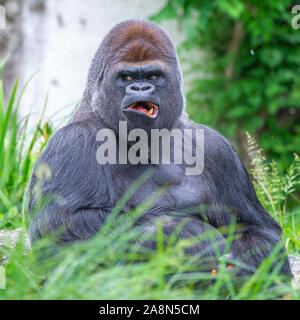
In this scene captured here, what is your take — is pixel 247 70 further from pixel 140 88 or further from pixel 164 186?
pixel 140 88

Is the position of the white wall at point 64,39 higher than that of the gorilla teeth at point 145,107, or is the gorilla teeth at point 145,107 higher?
the white wall at point 64,39

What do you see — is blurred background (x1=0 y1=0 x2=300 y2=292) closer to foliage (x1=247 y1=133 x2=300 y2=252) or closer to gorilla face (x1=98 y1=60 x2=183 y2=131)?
foliage (x1=247 y1=133 x2=300 y2=252)

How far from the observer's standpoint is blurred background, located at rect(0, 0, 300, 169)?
7.12 metres

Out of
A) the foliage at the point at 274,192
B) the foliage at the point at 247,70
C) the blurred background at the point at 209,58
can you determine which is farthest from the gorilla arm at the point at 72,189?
the foliage at the point at 247,70

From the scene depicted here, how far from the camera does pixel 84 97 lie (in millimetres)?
3219

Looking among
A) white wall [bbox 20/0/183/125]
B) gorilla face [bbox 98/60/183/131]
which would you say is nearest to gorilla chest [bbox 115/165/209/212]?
gorilla face [bbox 98/60/183/131]

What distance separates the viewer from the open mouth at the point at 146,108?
112 inches

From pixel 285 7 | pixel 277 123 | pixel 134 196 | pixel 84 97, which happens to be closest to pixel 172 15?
pixel 285 7

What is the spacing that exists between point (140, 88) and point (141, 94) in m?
0.04

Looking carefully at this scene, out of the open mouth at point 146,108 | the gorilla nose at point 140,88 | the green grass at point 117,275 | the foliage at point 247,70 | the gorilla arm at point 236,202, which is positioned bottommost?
the green grass at point 117,275

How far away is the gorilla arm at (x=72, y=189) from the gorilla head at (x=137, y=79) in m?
0.20

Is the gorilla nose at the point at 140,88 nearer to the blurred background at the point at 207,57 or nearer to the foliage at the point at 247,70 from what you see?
the foliage at the point at 247,70

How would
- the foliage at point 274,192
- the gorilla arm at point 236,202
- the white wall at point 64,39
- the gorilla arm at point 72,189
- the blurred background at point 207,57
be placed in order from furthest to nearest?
the white wall at point 64,39 < the blurred background at point 207,57 < the foliage at point 274,192 < the gorilla arm at point 236,202 < the gorilla arm at point 72,189
